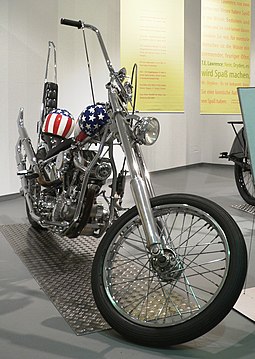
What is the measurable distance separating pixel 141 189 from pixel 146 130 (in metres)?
0.26

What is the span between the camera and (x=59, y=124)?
305 cm

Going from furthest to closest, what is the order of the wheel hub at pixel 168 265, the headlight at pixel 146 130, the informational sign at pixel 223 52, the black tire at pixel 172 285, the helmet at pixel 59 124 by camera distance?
the informational sign at pixel 223 52 < the helmet at pixel 59 124 < the headlight at pixel 146 130 < the wheel hub at pixel 168 265 < the black tire at pixel 172 285

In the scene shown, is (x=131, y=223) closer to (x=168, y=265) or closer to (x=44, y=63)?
(x=168, y=265)

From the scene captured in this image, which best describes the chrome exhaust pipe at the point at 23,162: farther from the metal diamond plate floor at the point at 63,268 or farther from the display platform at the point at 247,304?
the display platform at the point at 247,304

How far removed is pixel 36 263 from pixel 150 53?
481 cm

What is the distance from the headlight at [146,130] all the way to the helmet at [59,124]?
1.02 m

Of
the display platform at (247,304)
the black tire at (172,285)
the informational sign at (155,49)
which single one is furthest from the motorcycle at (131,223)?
the informational sign at (155,49)

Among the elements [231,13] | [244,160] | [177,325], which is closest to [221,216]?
[177,325]

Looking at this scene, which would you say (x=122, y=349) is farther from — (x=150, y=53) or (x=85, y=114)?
(x=150, y=53)

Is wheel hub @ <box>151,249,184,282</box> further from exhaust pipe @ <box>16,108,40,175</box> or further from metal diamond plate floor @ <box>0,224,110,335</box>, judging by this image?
exhaust pipe @ <box>16,108,40,175</box>

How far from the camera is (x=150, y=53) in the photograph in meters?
7.11

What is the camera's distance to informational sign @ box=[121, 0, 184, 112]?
22.3ft

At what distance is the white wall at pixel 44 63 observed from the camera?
16.6ft

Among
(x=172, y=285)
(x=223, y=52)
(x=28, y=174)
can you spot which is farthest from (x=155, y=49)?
(x=172, y=285)
